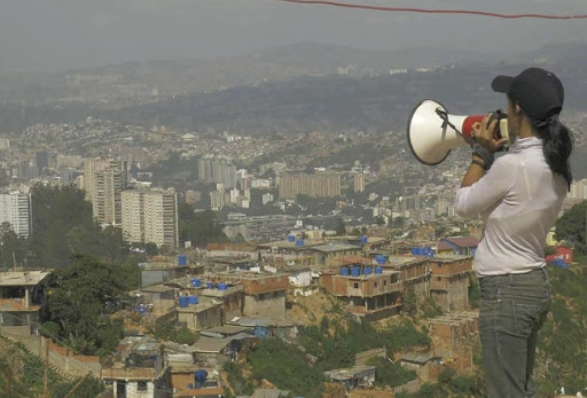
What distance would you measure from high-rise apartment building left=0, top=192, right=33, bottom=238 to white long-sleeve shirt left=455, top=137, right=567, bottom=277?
28.0m

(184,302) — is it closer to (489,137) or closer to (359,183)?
(489,137)

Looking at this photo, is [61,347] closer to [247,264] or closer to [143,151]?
[247,264]

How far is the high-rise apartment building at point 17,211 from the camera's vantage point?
29719 mm

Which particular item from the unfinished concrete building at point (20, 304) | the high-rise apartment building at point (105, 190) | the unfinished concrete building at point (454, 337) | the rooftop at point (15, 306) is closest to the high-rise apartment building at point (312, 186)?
the high-rise apartment building at point (105, 190)

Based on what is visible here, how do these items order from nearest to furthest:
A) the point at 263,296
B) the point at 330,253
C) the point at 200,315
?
the point at 200,315, the point at 263,296, the point at 330,253

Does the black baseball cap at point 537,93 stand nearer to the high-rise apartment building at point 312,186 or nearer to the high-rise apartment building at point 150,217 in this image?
the high-rise apartment building at point 150,217

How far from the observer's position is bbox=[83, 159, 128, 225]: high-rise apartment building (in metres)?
31.5

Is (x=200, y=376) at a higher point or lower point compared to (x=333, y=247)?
lower

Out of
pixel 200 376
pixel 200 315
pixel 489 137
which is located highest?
pixel 489 137

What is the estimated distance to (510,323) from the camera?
5.06ft

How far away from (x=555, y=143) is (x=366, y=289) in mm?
11462

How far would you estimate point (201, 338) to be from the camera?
10.6 meters

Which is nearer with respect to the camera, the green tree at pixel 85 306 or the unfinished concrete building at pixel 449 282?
the green tree at pixel 85 306

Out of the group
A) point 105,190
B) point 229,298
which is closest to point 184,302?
point 229,298
